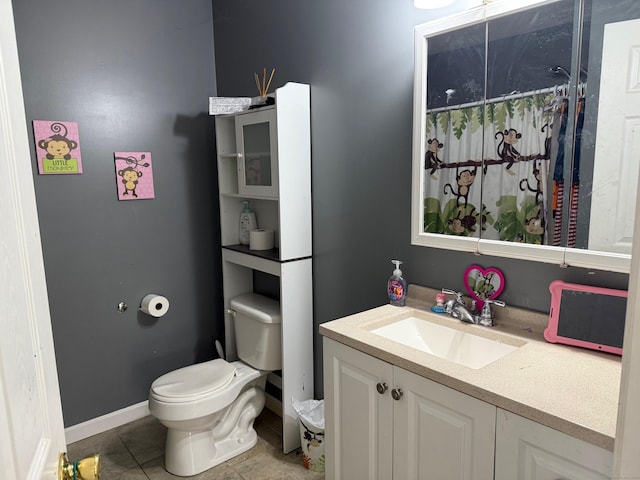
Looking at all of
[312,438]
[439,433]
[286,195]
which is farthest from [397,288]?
[312,438]

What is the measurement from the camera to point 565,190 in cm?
140

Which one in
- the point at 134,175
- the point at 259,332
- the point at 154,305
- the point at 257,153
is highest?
the point at 257,153

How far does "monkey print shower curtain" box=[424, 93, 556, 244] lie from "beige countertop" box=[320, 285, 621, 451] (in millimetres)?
330

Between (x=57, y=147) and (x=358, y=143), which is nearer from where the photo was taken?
(x=358, y=143)

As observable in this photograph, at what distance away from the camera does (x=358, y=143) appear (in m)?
2.04

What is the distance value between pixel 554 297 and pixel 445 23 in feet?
3.35

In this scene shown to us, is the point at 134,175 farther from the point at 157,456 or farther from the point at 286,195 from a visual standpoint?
the point at 157,456

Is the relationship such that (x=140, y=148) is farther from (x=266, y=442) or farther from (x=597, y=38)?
(x=597, y=38)

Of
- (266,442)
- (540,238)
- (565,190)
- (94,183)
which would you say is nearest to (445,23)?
(565,190)

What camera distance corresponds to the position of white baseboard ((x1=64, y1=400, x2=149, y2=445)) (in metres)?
2.45

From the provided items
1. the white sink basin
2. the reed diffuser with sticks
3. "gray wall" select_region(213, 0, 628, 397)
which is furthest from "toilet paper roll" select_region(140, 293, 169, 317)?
the white sink basin

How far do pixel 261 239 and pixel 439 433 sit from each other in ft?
4.93

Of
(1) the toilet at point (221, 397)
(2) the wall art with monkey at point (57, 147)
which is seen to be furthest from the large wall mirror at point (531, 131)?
(2) the wall art with monkey at point (57, 147)

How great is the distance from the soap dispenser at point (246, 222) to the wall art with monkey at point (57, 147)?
2.94 ft
